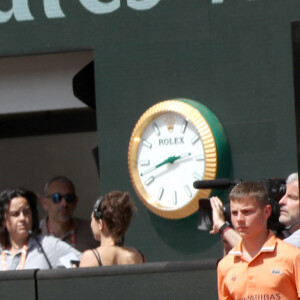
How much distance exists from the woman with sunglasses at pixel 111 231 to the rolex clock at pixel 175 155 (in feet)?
6.58

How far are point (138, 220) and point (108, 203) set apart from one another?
2.30 m

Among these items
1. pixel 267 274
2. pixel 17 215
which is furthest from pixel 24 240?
pixel 267 274

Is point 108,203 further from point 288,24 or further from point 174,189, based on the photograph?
point 288,24

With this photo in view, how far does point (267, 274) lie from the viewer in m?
5.04

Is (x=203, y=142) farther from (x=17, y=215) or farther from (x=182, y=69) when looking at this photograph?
(x=17, y=215)

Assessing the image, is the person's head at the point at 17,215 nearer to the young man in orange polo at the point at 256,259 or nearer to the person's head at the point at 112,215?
the person's head at the point at 112,215

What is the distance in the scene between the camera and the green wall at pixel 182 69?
820 cm

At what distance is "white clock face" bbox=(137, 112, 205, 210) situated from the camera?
8312 mm

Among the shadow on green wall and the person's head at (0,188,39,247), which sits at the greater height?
the person's head at (0,188,39,247)

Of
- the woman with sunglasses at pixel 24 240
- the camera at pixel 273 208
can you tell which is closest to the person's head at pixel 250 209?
the camera at pixel 273 208

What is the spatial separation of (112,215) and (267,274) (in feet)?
4.84

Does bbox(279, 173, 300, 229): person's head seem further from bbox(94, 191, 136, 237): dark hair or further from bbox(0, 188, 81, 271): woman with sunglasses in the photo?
bbox(0, 188, 81, 271): woman with sunglasses

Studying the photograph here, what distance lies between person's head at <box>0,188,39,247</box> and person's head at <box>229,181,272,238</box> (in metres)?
2.25

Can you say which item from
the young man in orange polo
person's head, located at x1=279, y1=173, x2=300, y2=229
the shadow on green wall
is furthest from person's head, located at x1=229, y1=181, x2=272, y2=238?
the shadow on green wall
